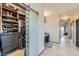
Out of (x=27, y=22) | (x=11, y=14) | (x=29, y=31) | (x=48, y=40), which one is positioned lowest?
(x=48, y=40)

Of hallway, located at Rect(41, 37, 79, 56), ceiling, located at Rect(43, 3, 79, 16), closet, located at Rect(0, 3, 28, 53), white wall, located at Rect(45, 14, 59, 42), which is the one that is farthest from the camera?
white wall, located at Rect(45, 14, 59, 42)

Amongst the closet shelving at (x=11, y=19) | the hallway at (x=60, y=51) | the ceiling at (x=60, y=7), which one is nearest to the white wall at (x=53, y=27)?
the ceiling at (x=60, y=7)

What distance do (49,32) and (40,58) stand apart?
7.99 metres

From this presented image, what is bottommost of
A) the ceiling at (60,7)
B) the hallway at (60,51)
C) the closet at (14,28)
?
the hallway at (60,51)

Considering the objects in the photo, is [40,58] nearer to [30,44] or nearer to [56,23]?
[30,44]

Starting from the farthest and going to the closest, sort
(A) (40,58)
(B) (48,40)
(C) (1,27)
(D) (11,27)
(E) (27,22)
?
(B) (48,40)
(D) (11,27)
(E) (27,22)
(C) (1,27)
(A) (40,58)

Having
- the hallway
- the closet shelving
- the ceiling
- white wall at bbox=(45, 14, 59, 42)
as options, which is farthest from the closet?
white wall at bbox=(45, 14, 59, 42)

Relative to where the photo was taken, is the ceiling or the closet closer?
the closet

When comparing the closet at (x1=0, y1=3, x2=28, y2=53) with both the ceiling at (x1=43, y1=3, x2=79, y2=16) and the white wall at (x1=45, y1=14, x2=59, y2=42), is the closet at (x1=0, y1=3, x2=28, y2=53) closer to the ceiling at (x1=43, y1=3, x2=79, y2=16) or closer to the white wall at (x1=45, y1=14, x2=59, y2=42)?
the ceiling at (x1=43, y1=3, x2=79, y2=16)

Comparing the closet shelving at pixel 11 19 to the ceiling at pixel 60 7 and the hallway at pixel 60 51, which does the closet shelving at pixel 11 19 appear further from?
the hallway at pixel 60 51

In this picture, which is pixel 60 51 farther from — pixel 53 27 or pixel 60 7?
pixel 53 27

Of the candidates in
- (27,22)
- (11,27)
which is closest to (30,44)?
(27,22)

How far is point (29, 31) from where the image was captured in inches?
167

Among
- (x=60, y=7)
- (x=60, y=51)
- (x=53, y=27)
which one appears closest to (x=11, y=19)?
(x=60, y=7)
